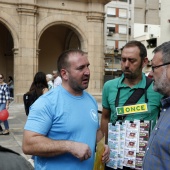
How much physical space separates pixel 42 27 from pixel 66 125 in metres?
17.9

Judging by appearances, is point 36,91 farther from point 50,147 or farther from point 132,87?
point 50,147

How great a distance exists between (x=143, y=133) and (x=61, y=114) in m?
0.89

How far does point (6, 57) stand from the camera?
84.1 feet

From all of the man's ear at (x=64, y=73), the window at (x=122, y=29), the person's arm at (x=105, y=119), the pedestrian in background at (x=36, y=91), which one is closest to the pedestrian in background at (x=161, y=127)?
the man's ear at (x=64, y=73)

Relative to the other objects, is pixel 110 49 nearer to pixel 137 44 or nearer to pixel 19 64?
pixel 19 64

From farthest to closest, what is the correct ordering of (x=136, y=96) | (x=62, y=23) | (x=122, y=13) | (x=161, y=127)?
(x=122, y=13) < (x=62, y=23) < (x=136, y=96) < (x=161, y=127)

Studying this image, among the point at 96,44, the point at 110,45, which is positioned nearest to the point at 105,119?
the point at 96,44

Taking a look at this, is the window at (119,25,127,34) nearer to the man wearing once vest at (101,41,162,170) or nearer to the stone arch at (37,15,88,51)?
the stone arch at (37,15,88,51)

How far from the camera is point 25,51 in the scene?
19.1 metres

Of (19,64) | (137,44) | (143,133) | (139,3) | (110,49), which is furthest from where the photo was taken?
(139,3)

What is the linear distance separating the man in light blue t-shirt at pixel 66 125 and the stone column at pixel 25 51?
16315 millimetres

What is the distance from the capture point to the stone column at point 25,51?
18.8 metres

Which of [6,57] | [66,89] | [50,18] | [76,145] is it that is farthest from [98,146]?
[6,57]

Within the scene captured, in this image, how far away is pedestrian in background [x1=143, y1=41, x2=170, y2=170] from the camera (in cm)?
209
